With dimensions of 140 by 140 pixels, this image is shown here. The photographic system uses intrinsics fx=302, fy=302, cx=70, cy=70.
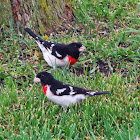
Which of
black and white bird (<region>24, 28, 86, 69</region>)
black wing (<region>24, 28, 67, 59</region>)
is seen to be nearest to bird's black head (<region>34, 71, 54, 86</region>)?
black and white bird (<region>24, 28, 86, 69</region>)

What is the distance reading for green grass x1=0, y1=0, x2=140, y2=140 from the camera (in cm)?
360

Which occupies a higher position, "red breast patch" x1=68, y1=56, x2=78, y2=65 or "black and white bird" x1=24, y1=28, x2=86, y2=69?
"black and white bird" x1=24, y1=28, x2=86, y2=69

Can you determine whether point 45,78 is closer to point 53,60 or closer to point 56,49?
point 53,60

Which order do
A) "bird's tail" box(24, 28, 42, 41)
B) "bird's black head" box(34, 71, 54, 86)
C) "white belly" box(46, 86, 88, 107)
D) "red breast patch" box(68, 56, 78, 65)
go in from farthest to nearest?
"bird's tail" box(24, 28, 42, 41)
"red breast patch" box(68, 56, 78, 65)
"bird's black head" box(34, 71, 54, 86)
"white belly" box(46, 86, 88, 107)

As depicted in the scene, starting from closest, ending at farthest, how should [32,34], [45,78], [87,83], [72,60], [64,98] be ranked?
[64,98] < [45,78] < [87,83] < [72,60] < [32,34]

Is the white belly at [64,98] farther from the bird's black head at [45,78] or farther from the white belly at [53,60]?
the white belly at [53,60]

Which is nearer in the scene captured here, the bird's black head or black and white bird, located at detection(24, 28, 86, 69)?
the bird's black head

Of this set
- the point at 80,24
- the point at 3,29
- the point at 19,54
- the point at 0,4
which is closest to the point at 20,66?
the point at 19,54

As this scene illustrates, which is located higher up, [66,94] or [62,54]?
[62,54]

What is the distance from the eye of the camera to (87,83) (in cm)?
462

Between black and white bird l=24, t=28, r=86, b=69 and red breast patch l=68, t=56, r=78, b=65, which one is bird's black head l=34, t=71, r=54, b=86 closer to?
black and white bird l=24, t=28, r=86, b=69

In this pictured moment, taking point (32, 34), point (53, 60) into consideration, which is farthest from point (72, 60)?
point (32, 34)

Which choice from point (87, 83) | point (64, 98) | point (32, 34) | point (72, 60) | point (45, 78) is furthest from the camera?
point (32, 34)

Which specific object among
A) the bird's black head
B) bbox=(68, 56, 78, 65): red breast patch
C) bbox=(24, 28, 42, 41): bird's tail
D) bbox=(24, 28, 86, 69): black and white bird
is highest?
bbox=(24, 28, 42, 41): bird's tail
